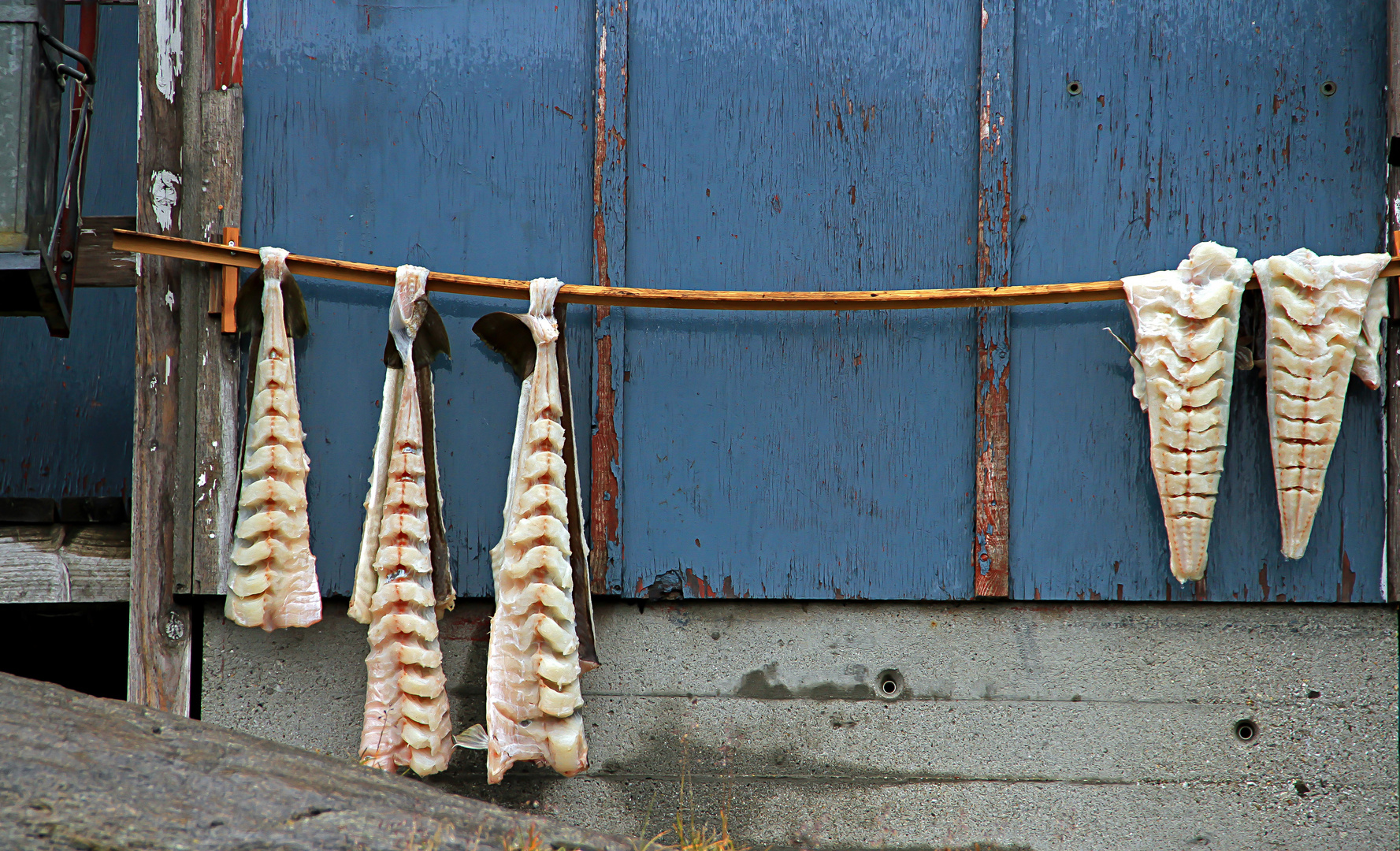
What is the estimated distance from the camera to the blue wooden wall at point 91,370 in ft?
12.8

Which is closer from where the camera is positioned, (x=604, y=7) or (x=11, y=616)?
(x=604, y=7)

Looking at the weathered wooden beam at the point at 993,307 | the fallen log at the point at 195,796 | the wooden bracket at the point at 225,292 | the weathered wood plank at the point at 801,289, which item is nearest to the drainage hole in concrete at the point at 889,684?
the weathered wood plank at the point at 801,289

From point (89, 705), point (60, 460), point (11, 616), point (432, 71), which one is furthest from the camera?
point (11, 616)

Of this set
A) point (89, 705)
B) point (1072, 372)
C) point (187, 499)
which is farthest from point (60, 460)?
point (1072, 372)

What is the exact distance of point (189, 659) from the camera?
3.52 metres

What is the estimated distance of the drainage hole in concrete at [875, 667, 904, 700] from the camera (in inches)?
136

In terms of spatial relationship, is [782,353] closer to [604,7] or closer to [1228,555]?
[604,7]

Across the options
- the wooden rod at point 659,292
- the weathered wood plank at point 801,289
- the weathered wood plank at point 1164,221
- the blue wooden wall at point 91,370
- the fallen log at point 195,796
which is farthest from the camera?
the blue wooden wall at point 91,370

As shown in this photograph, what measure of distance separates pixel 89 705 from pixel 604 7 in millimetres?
2973

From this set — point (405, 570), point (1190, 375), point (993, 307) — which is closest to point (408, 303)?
point (405, 570)

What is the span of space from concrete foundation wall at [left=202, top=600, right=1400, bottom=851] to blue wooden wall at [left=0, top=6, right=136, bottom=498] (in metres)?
1.04

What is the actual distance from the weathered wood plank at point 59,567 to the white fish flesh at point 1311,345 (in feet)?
14.4

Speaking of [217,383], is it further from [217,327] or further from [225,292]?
[225,292]

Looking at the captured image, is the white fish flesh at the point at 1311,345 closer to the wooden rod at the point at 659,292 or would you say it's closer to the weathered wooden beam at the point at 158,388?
the wooden rod at the point at 659,292
